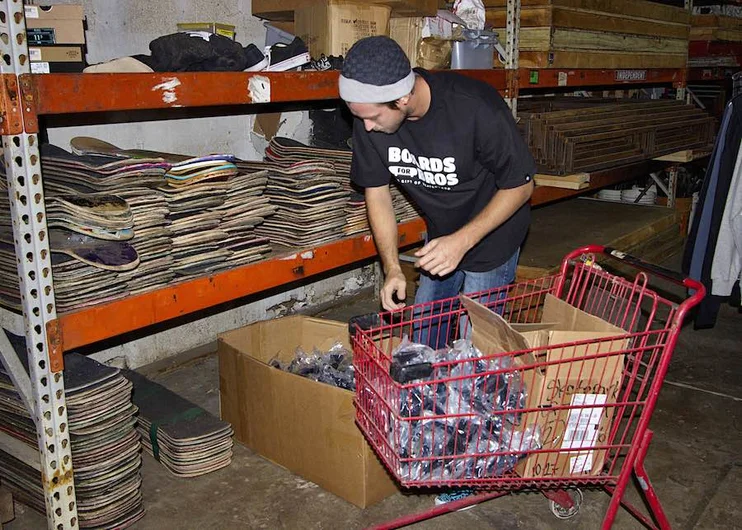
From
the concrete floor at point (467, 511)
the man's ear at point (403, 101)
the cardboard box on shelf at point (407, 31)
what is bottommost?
the concrete floor at point (467, 511)

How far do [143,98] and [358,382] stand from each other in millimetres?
1201

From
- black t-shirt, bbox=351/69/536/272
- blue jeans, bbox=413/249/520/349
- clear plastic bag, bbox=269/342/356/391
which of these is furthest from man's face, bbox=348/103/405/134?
clear plastic bag, bbox=269/342/356/391

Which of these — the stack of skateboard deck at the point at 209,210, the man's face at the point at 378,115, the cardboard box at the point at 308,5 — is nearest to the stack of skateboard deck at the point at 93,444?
Result: the stack of skateboard deck at the point at 209,210

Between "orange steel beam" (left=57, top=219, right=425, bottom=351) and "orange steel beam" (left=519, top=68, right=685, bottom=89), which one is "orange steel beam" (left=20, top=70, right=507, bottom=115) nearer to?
"orange steel beam" (left=57, top=219, right=425, bottom=351)

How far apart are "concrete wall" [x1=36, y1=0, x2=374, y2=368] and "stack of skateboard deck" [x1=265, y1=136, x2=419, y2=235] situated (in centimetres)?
73

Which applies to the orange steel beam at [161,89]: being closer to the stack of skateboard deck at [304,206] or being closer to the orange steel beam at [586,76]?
the stack of skateboard deck at [304,206]

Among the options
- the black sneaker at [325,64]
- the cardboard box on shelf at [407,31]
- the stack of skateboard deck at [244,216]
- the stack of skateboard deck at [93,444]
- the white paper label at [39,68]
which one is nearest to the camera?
the white paper label at [39,68]

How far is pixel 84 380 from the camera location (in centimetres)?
268

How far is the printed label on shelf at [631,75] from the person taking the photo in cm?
531

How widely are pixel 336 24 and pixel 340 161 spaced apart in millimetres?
653

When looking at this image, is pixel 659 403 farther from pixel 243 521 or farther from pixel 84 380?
pixel 84 380

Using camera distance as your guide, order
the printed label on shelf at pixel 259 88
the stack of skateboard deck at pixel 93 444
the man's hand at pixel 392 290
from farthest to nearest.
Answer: the printed label on shelf at pixel 259 88 < the stack of skateboard deck at pixel 93 444 < the man's hand at pixel 392 290

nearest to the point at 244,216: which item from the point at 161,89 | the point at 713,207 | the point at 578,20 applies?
the point at 161,89

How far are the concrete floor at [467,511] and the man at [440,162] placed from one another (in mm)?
816
